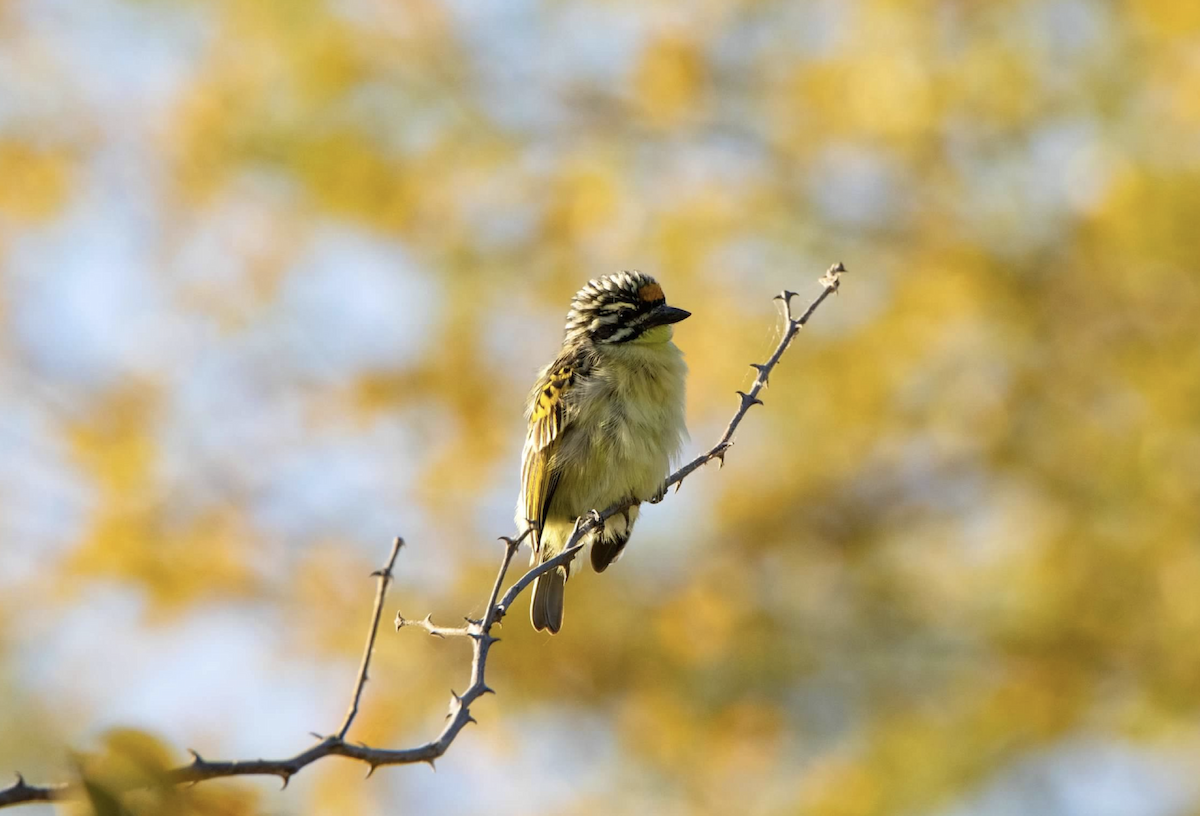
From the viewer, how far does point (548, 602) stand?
548 cm

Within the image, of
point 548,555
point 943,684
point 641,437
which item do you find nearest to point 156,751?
point 641,437

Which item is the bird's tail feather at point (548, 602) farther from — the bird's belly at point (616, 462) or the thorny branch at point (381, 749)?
the thorny branch at point (381, 749)

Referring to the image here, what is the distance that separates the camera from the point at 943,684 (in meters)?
11.2

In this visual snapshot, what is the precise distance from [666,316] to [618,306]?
355mm

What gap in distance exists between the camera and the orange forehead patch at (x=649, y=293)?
5.59 m

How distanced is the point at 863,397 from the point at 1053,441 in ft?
5.31

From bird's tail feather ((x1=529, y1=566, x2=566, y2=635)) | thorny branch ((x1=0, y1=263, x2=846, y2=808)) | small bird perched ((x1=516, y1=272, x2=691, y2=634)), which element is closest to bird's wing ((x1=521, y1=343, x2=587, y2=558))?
small bird perched ((x1=516, y1=272, x2=691, y2=634))

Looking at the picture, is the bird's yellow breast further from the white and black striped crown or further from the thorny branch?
the thorny branch

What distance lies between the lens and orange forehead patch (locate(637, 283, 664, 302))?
5.59 metres

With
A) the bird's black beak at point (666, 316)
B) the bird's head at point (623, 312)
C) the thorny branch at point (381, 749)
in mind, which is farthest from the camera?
the bird's head at point (623, 312)

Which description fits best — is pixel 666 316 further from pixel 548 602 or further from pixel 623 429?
pixel 548 602

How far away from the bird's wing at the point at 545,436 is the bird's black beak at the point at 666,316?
38 cm

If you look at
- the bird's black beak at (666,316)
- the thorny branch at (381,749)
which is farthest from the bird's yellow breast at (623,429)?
the thorny branch at (381,749)

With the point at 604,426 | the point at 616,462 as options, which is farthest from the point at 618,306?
the point at 616,462
